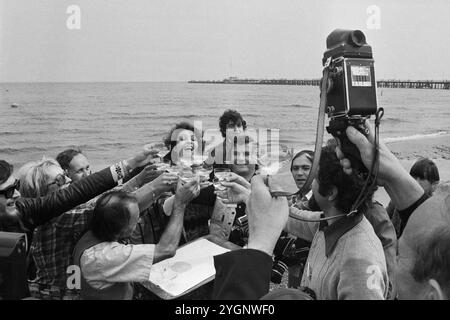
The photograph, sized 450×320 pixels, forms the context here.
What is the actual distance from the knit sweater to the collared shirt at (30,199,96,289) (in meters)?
1.12

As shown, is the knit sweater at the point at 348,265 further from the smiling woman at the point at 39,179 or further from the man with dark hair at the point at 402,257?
the smiling woman at the point at 39,179

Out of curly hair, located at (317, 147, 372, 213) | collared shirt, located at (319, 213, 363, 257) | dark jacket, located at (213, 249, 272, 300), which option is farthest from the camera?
curly hair, located at (317, 147, 372, 213)

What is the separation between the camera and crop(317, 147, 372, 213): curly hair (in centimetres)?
156

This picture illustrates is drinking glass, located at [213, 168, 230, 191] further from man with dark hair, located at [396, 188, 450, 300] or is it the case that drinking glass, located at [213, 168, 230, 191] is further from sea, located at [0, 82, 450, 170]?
sea, located at [0, 82, 450, 170]

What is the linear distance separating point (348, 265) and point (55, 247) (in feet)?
4.52

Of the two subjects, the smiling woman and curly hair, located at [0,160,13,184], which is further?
the smiling woman

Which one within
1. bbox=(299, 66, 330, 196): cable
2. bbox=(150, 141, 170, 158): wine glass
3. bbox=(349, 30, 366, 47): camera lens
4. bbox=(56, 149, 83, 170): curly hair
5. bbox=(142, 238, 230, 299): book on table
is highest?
bbox=(349, 30, 366, 47): camera lens

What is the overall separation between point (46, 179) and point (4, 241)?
52.3 inches

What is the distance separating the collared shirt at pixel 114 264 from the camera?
1789 mm

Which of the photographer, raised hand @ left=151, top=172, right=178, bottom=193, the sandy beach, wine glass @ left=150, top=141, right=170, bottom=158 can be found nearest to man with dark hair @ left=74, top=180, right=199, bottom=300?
raised hand @ left=151, top=172, right=178, bottom=193

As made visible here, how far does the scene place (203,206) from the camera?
2.49 meters

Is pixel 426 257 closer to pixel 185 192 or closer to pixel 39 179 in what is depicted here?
pixel 185 192

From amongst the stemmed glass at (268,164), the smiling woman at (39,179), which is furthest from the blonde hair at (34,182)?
the stemmed glass at (268,164)
